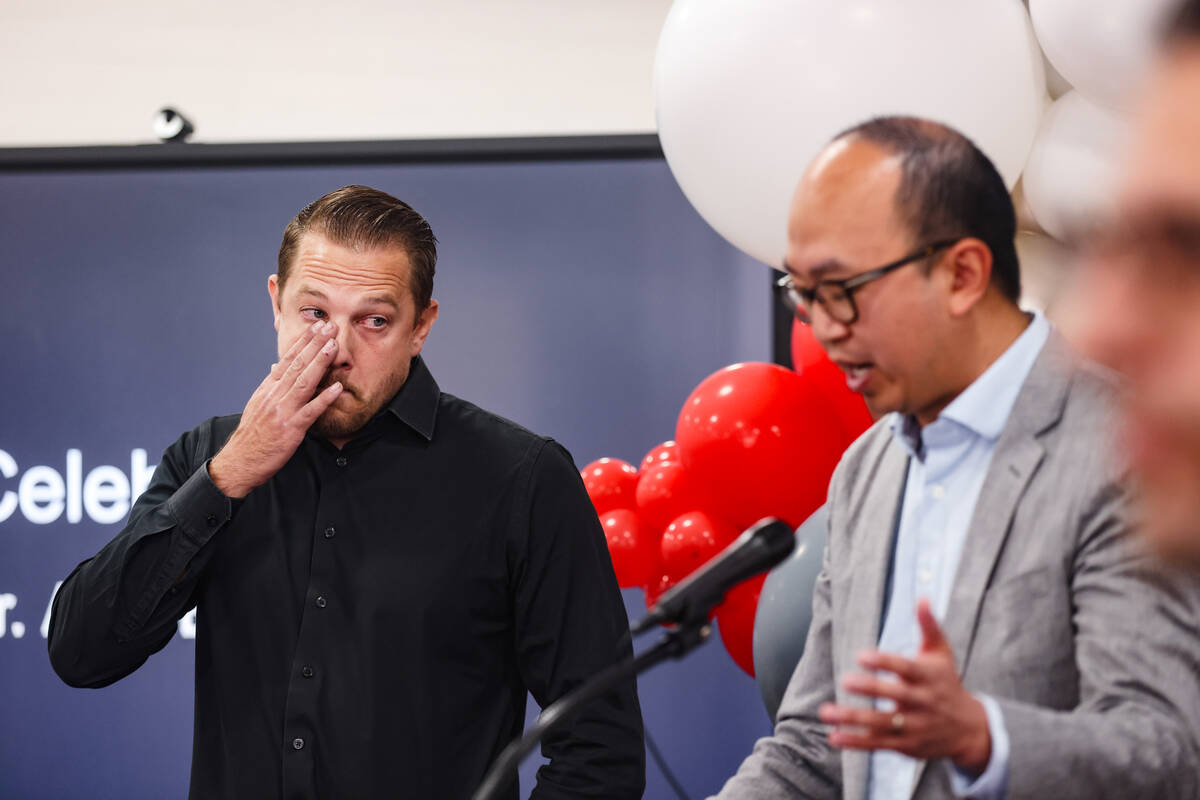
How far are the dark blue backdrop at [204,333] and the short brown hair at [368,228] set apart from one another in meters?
1.98

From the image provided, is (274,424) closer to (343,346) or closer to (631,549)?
(343,346)

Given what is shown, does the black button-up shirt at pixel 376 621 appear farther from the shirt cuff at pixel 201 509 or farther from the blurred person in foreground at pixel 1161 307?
the blurred person in foreground at pixel 1161 307

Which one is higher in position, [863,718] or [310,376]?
[310,376]

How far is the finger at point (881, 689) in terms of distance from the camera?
858mm

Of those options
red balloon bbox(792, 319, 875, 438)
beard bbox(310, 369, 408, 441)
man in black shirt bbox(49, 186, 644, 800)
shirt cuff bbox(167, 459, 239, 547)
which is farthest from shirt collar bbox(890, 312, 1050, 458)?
red balloon bbox(792, 319, 875, 438)

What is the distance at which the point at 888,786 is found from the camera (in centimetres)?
124

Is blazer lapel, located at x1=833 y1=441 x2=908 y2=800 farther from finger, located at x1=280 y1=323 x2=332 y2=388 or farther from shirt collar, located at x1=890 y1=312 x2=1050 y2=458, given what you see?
finger, located at x1=280 y1=323 x2=332 y2=388

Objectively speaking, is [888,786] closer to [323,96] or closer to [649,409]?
[649,409]

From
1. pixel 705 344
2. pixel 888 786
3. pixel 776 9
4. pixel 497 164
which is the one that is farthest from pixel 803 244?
pixel 497 164

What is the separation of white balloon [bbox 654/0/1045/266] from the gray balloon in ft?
2.02

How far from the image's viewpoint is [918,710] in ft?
2.96

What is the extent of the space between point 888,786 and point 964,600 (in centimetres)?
26

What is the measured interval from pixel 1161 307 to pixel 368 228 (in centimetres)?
159

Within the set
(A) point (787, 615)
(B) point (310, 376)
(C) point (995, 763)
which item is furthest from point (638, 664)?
(A) point (787, 615)
